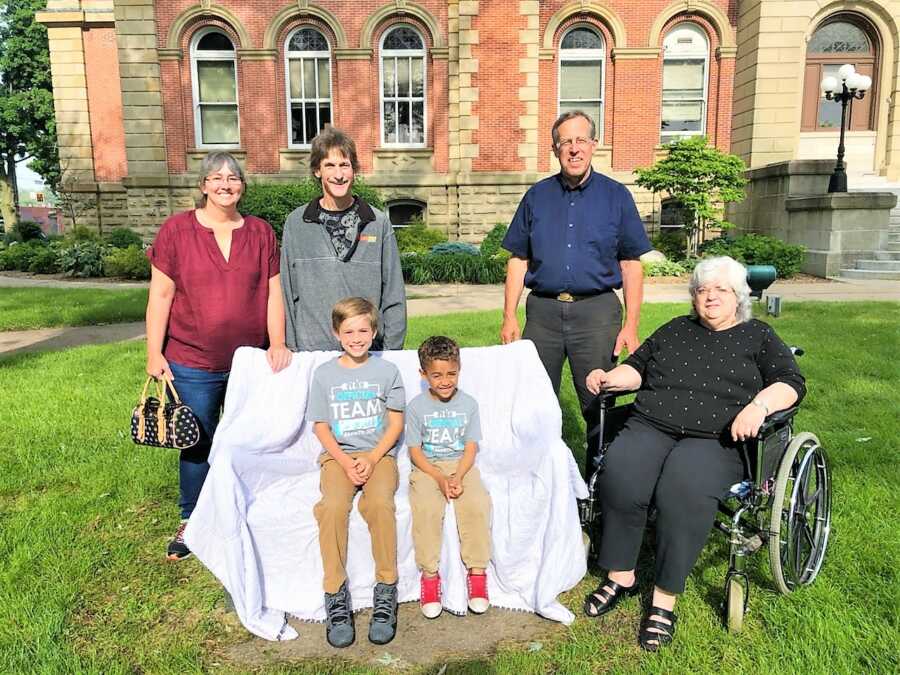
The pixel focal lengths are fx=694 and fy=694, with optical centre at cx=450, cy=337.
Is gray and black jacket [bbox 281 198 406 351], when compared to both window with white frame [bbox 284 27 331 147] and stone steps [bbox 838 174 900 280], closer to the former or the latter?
stone steps [bbox 838 174 900 280]

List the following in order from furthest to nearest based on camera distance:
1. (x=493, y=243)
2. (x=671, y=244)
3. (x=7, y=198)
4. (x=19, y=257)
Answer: (x=7, y=198) < (x=671, y=244) < (x=19, y=257) < (x=493, y=243)

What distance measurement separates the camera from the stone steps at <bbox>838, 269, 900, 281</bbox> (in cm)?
1375

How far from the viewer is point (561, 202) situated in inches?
150

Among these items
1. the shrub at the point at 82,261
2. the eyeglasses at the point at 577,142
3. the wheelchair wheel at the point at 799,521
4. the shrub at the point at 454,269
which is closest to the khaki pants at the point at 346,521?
the wheelchair wheel at the point at 799,521

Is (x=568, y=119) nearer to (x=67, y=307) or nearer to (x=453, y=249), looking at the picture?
(x=67, y=307)

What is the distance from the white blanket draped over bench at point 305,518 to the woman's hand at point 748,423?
70cm

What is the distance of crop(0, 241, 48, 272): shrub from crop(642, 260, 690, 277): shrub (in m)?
14.3

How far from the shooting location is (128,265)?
587 inches

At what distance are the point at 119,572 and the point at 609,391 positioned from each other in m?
2.64

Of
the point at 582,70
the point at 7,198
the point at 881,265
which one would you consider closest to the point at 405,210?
the point at 582,70

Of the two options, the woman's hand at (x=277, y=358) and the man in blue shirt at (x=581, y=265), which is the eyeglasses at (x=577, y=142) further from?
the woman's hand at (x=277, y=358)

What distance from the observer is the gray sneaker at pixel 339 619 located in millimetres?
2932

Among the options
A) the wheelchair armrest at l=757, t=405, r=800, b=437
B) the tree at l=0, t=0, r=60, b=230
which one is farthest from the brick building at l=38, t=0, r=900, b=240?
the tree at l=0, t=0, r=60, b=230

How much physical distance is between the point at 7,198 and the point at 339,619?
130 ft
